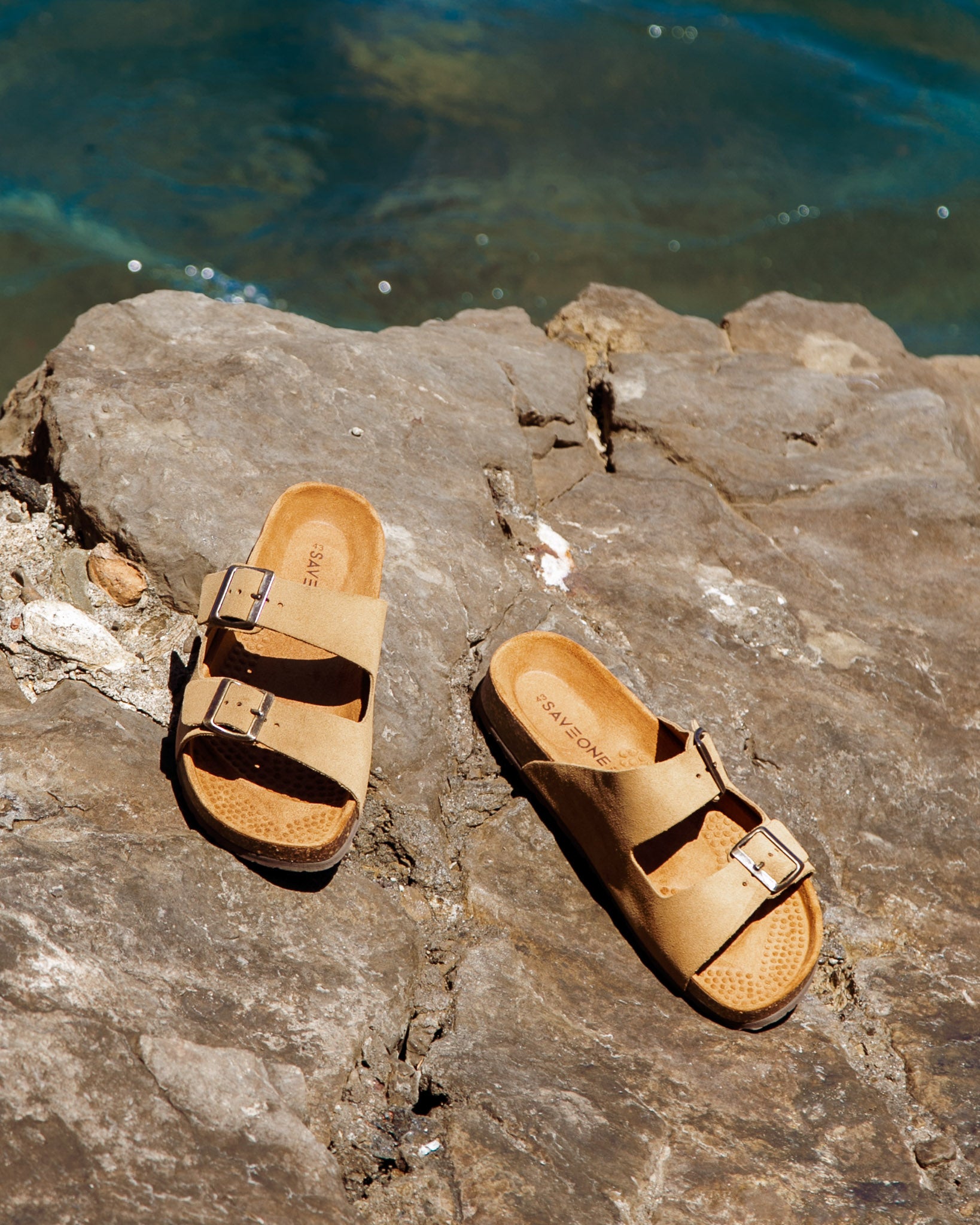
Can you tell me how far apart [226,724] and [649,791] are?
43.6 inches

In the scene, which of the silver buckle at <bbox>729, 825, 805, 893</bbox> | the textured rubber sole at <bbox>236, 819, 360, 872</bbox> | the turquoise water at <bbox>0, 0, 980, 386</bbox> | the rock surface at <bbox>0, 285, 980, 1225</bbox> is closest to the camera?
the rock surface at <bbox>0, 285, 980, 1225</bbox>

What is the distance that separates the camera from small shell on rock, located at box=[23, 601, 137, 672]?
2.93m

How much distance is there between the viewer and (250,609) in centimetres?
272

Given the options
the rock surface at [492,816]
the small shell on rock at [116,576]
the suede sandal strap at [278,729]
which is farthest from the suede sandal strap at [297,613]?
the small shell on rock at [116,576]

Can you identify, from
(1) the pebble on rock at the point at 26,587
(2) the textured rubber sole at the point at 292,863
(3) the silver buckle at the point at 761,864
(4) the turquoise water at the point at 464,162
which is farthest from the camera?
(4) the turquoise water at the point at 464,162

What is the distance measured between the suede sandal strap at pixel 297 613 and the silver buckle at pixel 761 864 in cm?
109

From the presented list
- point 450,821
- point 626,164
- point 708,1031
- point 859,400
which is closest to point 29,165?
point 626,164

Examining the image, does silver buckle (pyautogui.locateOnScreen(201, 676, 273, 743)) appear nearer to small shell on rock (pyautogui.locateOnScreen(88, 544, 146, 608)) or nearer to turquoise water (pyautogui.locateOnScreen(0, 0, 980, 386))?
small shell on rock (pyautogui.locateOnScreen(88, 544, 146, 608))

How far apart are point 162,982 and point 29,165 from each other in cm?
709

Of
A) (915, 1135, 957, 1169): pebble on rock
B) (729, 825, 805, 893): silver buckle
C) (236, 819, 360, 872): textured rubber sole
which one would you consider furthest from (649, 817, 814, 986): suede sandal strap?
(236, 819, 360, 872): textured rubber sole

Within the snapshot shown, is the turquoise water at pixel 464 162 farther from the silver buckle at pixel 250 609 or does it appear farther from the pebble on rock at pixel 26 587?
the silver buckle at pixel 250 609

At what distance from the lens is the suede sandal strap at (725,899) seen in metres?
2.57

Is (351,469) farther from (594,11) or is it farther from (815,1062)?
(594,11)

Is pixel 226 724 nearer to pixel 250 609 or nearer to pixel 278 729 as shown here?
pixel 278 729
